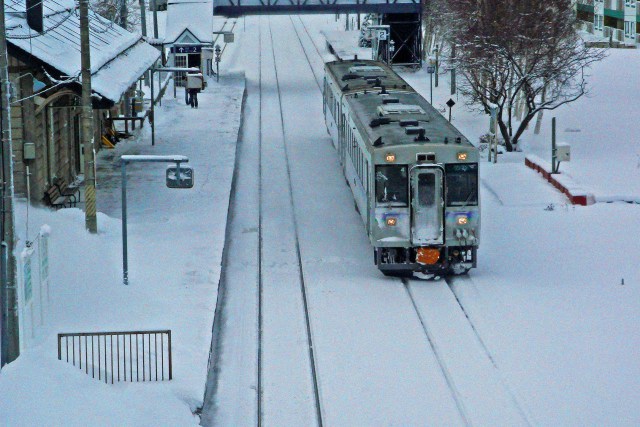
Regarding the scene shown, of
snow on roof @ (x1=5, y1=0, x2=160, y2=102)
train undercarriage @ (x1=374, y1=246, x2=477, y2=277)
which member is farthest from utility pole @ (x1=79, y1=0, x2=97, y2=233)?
train undercarriage @ (x1=374, y1=246, x2=477, y2=277)

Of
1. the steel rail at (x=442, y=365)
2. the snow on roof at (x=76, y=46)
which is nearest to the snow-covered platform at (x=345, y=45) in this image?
the snow on roof at (x=76, y=46)

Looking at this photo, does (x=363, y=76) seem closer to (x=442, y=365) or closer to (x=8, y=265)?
(x=442, y=365)

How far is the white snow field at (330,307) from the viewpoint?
16.9 meters

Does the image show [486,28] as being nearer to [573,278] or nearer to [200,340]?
[573,278]

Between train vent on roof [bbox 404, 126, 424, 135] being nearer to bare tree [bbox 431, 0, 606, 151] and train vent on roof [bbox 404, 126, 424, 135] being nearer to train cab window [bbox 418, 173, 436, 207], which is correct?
train cab window [bbox 418, 173, 436, 207]

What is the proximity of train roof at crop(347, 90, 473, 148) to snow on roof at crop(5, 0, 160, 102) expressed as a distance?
568cm

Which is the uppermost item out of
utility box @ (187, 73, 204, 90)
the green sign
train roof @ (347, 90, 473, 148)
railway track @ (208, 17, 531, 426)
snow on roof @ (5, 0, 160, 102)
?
snow on roof @ (5, 0, 160, 102)

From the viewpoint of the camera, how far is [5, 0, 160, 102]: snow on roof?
2761 cm

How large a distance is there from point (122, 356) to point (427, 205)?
23.9 feet

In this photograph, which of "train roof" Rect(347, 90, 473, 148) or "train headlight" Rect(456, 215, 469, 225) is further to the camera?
"train roof" Rect(347, 90, 473, 148)

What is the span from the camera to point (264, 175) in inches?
1427

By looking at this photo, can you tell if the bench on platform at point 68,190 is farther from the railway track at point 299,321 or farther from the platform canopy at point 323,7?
the platform canopy at point 323,7

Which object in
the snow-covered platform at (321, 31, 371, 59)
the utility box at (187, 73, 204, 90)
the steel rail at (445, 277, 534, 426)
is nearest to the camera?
the steel rail at (445, 277, 534, 426)

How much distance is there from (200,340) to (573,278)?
8134 millimetres
